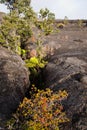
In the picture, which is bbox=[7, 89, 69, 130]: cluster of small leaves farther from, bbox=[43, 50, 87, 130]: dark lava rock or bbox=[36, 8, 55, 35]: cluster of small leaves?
bbox=[36, 8, 55, 35]: cluster of small leaves

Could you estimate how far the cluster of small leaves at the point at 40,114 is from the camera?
21.8 metres

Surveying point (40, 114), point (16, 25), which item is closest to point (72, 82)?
point (40, 114)

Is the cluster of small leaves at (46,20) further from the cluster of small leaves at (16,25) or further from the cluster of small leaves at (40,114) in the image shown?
the cluster of small leaves at (40,114)

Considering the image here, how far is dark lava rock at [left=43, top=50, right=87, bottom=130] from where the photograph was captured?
22.1 m

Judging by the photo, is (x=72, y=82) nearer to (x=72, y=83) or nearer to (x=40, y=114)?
(x=72, y=83)

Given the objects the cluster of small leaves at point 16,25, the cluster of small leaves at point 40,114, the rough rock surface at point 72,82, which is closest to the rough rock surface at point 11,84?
the cluster of small leaves at point 40,114

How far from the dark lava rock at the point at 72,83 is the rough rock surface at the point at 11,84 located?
8.11 ft

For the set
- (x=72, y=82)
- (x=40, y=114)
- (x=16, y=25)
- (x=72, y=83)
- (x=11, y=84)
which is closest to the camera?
(x=40, y=114)

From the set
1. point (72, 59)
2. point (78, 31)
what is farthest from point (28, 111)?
point (78, 31)

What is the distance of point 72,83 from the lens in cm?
2741

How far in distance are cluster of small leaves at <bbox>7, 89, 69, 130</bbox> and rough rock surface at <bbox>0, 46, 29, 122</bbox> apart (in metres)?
1.92

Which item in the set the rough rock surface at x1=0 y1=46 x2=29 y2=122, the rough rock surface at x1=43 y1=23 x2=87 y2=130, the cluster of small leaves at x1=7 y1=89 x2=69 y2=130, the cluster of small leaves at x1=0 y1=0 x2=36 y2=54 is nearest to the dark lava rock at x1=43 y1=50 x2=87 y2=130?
the rough rock surface at x1=43 y1=23 x2=87 y2=130

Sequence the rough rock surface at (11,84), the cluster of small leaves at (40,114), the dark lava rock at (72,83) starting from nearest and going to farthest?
the cluster of small leaves at (40,114)
the dark lava rock at (72,83)
the rough rock surface at (11,84)

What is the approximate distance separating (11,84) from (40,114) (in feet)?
27.2
